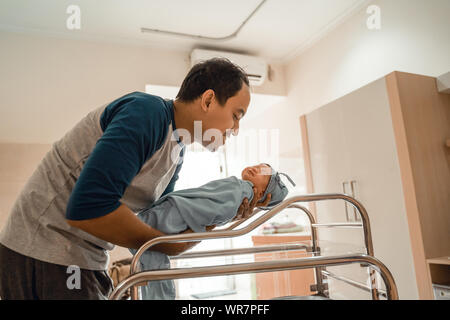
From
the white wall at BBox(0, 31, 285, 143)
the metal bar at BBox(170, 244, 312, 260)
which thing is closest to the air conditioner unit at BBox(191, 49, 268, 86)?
the white wall at BBox(0, 31, 285, 143)

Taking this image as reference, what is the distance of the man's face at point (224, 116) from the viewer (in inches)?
35.0

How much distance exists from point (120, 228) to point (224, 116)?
41cm

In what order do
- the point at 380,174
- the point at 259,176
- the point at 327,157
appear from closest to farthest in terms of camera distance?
the point at 259,176 < the point at 380,174 < the point at 327,157

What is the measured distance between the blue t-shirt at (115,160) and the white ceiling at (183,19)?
206 centimetres

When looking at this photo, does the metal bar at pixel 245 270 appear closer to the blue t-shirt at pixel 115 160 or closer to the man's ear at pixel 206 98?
the blue t-shirt at pixel 115 160

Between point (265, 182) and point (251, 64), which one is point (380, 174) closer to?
point (265, 182)

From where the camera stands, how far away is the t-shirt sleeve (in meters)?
0.60

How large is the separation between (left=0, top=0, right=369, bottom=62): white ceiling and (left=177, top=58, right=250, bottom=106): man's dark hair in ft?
5.83

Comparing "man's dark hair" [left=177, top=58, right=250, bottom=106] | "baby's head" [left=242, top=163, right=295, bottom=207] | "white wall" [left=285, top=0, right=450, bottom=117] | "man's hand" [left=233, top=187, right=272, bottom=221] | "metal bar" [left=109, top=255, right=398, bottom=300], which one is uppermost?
"white wall" [left=285, top=0, right=450, bottom=117]

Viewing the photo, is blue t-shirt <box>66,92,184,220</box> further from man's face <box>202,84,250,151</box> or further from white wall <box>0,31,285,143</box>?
white wall <box>0,31,285,143</box>

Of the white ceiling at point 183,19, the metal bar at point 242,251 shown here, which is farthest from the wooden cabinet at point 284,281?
the white ceiling at point 183,19

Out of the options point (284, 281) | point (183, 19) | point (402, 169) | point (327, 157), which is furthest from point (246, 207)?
point (183, 19)

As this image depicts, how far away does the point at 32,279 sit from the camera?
2.41 feet

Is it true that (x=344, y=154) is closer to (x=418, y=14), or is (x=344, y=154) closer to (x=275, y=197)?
(x=418, y=14)
